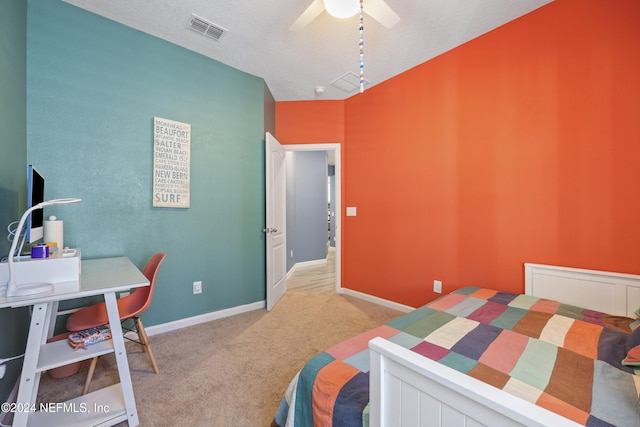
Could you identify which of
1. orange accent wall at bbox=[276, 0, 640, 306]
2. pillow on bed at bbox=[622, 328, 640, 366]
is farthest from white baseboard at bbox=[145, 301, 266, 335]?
→ pillow on bed at bbox=[622, 328, 640, 366]

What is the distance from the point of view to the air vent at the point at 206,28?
2143mm

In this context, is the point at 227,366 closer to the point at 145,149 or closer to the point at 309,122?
the point at 145,149

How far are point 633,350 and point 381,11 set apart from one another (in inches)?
84.5

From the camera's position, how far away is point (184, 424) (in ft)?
4.60

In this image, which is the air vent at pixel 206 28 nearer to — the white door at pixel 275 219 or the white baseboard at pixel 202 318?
the white door at pixel 275 219

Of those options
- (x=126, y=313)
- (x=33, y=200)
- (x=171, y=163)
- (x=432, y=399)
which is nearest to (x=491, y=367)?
(x=432, y=399)

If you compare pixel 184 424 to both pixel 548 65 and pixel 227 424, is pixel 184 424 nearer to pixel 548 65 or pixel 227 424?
pixel 227 424

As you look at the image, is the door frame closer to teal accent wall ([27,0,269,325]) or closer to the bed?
teal accent wall ([27,0,269,325])

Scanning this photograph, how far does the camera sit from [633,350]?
1.03 metres

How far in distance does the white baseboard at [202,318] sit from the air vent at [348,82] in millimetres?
2776

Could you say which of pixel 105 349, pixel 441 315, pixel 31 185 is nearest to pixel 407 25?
pixel 441 315

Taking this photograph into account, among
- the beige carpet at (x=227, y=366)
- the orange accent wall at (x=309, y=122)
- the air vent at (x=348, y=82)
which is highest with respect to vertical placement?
the air vent at (x=348, y=82)

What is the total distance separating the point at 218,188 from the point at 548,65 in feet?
9.98

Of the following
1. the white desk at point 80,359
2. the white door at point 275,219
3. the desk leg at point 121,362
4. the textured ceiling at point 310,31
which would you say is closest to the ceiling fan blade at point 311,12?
the textured ceiling at point 310,31
